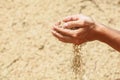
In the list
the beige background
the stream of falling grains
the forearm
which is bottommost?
the beige background

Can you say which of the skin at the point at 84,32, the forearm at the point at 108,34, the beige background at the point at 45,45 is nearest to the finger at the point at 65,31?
the skin at the point at 84,32

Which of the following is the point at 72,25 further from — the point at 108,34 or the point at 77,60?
the point at 77,60

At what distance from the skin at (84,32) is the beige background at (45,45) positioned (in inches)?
23.3

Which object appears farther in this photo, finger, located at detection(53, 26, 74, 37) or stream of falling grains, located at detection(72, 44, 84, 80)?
stream of falling grains, located at detection(72, 44, 84, 80)

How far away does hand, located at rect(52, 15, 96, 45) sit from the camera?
123 centimetres

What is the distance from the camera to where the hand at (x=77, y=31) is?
1232 millimetres

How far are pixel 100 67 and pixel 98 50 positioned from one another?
15 cm

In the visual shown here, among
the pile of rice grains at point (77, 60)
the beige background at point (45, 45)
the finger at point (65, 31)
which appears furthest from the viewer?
the beige background at point (45, 45)

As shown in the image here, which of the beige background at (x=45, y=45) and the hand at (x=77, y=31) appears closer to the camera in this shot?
the hand at (x=77, y=31)

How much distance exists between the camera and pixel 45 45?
2031 mm

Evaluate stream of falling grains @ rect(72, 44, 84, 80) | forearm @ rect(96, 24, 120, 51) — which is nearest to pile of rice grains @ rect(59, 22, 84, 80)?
stream of falling grains @ rect(72, 44, 84, 80)

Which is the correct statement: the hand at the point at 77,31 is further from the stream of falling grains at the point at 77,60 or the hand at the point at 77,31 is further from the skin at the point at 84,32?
the stream of falling grains at the point at 77,60

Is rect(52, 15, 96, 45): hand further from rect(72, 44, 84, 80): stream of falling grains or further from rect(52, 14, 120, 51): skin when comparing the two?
rect(72, 44, 84, 80): stream of falling grains

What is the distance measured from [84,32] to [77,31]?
0.09 ft
